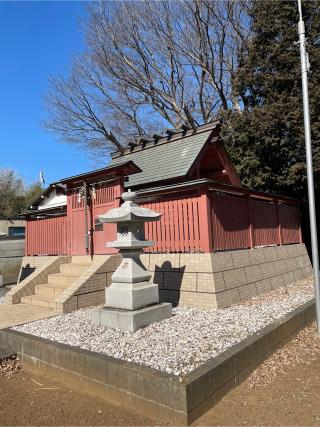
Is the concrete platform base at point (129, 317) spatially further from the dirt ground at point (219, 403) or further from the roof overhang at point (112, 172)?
the roof overhang at point (112, 172)

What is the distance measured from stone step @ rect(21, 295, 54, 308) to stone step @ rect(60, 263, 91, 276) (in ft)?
3.02

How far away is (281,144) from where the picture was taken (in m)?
13.6

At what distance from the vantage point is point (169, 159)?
11992 millimetres

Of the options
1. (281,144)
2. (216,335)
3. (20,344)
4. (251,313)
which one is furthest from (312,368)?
(281,144)

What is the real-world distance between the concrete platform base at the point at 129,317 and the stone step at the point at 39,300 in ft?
8.12

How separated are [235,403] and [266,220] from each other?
7.47 metres

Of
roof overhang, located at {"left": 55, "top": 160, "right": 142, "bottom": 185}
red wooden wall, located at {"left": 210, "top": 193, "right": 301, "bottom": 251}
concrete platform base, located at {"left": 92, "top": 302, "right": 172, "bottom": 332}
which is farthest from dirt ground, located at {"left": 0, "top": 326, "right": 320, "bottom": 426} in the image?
→ roof overhang, located at {"left": 55, "top": 160, "right": 142, "bottom": 185}

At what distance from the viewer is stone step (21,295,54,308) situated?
8.58 m

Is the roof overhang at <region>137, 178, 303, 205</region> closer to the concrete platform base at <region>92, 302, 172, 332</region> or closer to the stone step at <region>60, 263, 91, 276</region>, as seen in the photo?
the stone step at <region>60, 263, 91, 276</region>

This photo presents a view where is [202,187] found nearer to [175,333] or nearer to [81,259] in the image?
[175,333]

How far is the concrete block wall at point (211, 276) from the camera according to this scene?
7738 mm

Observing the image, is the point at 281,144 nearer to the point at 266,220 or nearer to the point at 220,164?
the point at 220,164

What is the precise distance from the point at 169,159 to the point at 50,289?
568 cm

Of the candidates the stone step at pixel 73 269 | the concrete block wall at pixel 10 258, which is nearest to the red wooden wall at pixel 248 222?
the stone step at pixel 73 269
